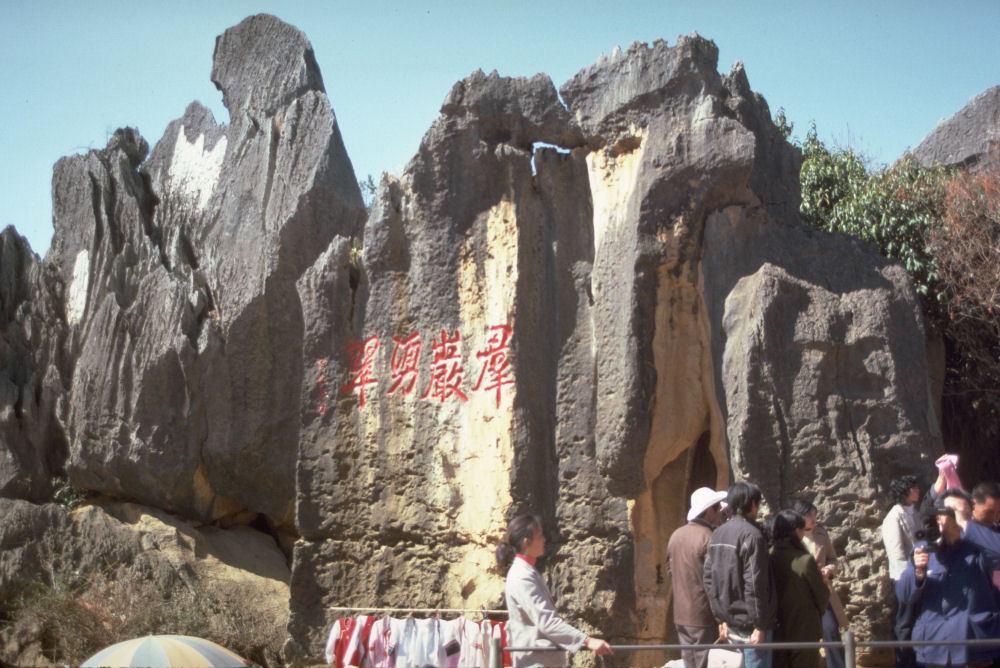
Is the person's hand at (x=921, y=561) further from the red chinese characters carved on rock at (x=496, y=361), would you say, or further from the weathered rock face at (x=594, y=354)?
the red chinese characters carved on rock at (x=496, y=361)

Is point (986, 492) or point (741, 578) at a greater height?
point (986, 492)

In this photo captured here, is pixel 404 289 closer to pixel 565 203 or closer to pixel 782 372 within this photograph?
pixel 565 203

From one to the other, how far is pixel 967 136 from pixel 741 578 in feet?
23.1

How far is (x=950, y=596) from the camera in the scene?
500cm

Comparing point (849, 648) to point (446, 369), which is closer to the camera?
point (849, 648)

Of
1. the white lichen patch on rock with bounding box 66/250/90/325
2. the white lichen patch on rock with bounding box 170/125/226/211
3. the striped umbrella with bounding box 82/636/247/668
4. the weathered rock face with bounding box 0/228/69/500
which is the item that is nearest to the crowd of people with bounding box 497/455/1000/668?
the striped umbrella with bounding box 82/636/247/668

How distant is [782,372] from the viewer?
21.4ft

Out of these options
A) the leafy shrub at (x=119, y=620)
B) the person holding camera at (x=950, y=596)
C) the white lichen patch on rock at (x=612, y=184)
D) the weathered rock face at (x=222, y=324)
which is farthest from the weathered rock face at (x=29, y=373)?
the person holding camera at (x=950, y=596)

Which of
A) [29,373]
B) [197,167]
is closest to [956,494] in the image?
[197,167]

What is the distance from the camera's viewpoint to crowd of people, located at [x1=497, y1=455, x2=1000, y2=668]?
4.82m

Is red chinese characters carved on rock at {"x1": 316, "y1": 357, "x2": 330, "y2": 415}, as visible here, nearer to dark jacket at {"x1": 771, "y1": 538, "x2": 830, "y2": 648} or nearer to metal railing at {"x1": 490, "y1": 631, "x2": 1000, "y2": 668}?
metal railing at {"x1": 490, "y1": 631, "x2": 1000, "y2": 668}

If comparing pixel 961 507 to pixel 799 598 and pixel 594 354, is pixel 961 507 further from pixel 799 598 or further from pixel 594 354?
pixel 594 354

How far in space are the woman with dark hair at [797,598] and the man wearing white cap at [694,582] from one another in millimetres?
415

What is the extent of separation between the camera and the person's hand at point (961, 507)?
5.21 m
